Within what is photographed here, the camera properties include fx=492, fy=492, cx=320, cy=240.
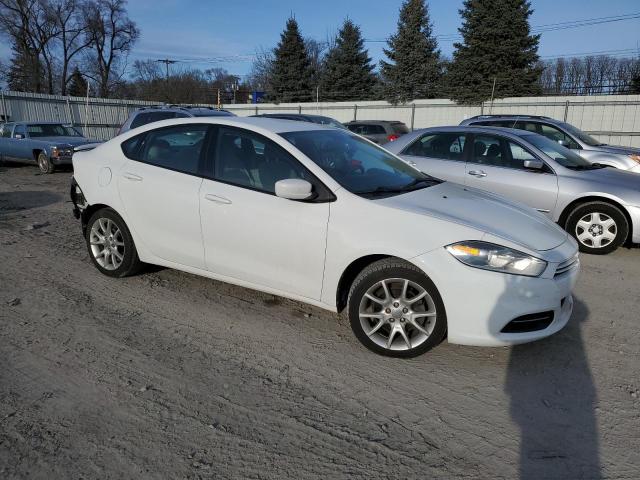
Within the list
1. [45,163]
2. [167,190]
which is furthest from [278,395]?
[45,163]

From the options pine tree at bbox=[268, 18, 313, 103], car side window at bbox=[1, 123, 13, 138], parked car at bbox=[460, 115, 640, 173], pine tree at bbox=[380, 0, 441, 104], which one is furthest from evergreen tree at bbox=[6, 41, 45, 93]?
parked car at bbox=[460, 115, 640, 173]

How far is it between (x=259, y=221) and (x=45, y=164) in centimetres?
1252

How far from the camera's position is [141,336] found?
3.78 meters

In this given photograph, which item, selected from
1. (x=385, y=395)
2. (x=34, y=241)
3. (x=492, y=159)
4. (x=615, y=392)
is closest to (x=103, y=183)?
(x=34, y=241)

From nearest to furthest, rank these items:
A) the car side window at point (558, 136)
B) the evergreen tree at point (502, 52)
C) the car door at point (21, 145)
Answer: the car side window at point (558, 136)
the car door at point (21, 145)
the evergreen tree at point (502, 52)

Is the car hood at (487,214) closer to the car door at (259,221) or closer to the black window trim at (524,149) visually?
the car door at (259,221)

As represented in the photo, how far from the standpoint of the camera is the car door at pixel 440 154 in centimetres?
723

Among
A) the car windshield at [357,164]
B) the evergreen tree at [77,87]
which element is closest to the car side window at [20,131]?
the car windshield at [357,164]

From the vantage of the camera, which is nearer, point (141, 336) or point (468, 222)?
point (468, 222)

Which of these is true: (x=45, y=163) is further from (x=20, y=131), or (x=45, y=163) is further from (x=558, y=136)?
(x=558, y=136)

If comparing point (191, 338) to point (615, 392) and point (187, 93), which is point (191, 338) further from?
point (187, 93)

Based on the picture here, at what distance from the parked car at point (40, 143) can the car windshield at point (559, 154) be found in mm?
11974

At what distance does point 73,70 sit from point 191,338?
58.8 metres

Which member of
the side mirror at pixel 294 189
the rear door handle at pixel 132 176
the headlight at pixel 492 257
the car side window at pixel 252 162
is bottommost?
the headlight at pixel 492 257
